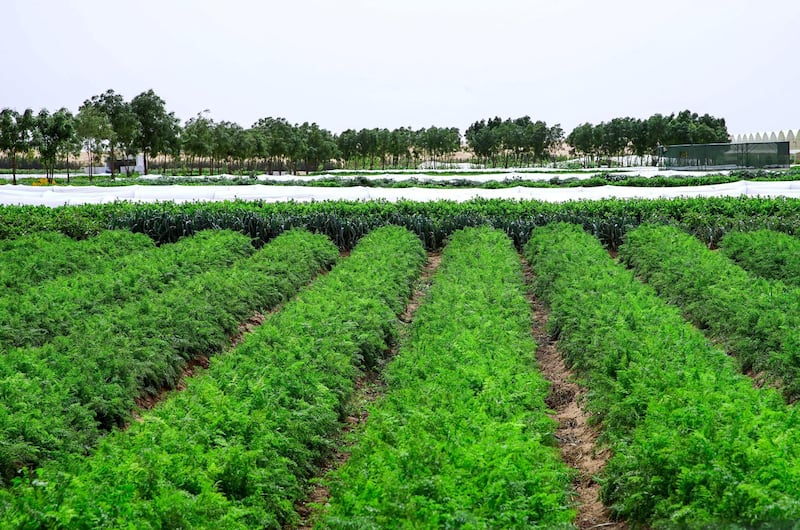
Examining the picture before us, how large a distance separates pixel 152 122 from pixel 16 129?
14.8m

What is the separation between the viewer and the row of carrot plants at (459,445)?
16.8ft

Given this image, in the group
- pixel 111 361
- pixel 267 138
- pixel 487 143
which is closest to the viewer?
pixel 111 361

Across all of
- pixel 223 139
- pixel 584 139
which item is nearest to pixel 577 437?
pixel 223 139

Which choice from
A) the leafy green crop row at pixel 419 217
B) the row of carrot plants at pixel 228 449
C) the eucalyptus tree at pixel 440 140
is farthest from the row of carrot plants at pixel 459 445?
the eucalyptus tree at pixel 440 140

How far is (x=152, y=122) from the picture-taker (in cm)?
7169

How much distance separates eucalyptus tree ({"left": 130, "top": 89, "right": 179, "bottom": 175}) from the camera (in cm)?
7138

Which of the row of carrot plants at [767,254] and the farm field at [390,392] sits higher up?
the row of carrot plants at [767,254]

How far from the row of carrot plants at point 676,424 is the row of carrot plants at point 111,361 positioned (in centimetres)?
476

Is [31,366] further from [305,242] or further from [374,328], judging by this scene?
[305,242]

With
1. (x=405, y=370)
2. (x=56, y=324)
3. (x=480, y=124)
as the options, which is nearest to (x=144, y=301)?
(x=56, y=324)

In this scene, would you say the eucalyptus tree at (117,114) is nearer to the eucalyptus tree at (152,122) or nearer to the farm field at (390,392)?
the eucalyptus tree at (152,122)

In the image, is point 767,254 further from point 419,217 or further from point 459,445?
point 459,445

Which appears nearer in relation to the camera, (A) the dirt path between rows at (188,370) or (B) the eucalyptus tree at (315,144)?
(A) the dirt path between rows at (188,370)

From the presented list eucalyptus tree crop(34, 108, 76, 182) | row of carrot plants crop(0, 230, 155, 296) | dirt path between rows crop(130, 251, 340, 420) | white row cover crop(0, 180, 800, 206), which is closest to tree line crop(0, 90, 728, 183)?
eucalyptus tree crop(34, 108, 76, 182)
